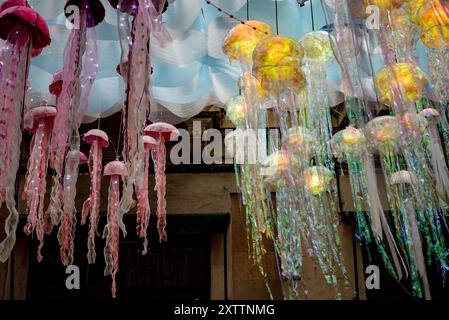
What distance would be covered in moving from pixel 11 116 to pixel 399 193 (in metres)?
4.68

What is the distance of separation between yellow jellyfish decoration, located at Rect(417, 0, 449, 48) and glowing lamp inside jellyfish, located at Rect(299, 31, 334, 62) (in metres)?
0.77

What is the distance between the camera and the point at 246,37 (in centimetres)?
371

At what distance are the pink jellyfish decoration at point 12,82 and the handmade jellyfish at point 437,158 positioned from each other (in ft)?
11.0

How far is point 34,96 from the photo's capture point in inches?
194

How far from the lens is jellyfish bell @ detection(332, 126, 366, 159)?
4676 millimetres

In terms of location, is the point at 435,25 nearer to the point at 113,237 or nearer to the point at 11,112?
the point at 11,112

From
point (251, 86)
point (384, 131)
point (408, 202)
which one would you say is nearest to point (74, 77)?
point (251, 86)

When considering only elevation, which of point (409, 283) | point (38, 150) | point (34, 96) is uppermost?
point (34, 96)

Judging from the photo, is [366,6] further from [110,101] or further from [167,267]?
[167,267]

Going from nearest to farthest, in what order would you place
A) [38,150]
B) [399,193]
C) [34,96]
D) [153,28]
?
1. [153,28]
2. [38,150]
3. [34,96]
4. [399,193]

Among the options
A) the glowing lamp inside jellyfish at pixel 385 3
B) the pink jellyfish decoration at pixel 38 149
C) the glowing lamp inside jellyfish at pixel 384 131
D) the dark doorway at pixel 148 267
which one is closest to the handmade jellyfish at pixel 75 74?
the pink jellyfish decoration at pixel 38 149

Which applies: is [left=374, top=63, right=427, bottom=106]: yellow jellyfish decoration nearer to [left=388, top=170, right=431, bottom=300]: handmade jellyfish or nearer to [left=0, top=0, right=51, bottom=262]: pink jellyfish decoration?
[left=388, top=170, right=431, bottom=300]: handmade jellyfish

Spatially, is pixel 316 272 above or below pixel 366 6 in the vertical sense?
below
